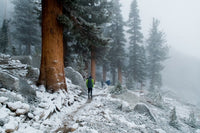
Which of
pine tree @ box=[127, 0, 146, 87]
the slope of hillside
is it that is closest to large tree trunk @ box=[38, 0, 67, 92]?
pine tree @ box=[127, 0, 146, 87]

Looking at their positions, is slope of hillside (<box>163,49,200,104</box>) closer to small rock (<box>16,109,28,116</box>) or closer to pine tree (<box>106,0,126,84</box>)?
pine tree (<box>106,0,126,84</box>)

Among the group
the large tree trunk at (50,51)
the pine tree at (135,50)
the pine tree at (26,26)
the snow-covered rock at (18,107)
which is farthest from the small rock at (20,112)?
the pine tree at (135,50)

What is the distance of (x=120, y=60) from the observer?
2184cm

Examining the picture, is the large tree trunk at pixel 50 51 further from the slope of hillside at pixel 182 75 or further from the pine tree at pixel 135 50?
the slope of hillside at pixel 182 75

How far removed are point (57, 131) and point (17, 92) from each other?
196 cm

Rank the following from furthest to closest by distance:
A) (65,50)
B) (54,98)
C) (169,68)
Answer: (169,68), (65,50), (54,98)

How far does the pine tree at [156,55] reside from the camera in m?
26.7

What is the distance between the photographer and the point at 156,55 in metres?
27.3

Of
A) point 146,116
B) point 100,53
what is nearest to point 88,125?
point 146,116

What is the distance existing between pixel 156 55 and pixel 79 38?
24.8 m

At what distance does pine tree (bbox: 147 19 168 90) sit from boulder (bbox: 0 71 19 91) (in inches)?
1023

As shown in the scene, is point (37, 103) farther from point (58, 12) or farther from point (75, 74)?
point (75, 74)

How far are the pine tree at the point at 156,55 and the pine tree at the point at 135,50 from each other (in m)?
2.95

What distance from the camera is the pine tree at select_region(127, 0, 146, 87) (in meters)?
24.7
